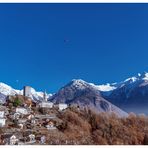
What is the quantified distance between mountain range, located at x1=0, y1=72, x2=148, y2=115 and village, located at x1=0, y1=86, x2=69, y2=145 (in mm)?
242

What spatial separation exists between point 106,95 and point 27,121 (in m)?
1.86

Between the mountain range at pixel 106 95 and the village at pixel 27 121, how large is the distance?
242mm

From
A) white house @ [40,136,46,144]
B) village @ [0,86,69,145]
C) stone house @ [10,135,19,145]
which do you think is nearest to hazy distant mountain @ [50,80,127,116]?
village @ [0,86,69,145]

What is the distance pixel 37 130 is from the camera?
7535mm

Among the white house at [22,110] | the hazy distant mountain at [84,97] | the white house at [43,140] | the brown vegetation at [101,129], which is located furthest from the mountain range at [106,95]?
the white house at [43,140]

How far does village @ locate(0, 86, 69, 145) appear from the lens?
672 centimetres

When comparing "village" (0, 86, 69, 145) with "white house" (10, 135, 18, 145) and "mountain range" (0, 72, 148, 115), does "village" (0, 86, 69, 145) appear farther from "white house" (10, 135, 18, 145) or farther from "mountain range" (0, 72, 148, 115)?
"mountain range" (0, 72, 148, 115)

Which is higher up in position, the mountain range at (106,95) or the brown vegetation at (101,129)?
the mountain range at (106,95)

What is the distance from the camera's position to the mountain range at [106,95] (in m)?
7.54

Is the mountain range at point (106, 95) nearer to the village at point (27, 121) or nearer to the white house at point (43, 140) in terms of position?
the village at point (27, 121)

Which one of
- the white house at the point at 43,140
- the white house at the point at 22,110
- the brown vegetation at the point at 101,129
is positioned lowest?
the white house at the point at 43,140

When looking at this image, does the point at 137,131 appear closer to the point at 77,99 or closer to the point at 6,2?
the point at 77,99

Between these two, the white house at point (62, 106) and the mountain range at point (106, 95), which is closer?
the mountain range at point (106, 95)

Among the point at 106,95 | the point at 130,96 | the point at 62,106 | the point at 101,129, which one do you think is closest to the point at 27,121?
the point at 62,106
